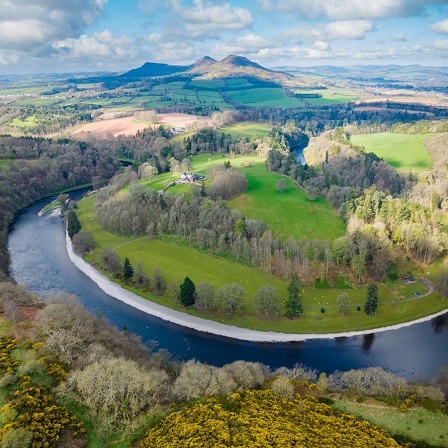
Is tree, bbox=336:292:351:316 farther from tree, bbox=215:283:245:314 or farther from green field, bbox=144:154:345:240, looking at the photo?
green field, bbox=144:154:345:240

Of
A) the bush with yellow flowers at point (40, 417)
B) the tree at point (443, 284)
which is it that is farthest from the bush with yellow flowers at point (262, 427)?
the tree at point (443, 284)

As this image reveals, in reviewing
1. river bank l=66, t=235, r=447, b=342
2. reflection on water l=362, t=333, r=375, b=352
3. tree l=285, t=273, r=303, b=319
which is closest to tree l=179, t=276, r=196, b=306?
river bank l=66, t=235, r=447, b=342

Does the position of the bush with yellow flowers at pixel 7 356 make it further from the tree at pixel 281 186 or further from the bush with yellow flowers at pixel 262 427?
the tree at pixel 281 186

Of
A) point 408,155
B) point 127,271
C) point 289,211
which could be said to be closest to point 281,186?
point 289,211

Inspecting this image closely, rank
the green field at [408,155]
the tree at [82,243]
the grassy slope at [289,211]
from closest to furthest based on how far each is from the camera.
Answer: the grassy slope at [289,211] < the tree at [82,243] < the green field at [408,155]

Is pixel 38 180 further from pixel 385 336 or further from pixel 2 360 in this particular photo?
pixel 385 336

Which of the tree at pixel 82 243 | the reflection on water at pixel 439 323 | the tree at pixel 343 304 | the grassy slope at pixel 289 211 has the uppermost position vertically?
the grassy slope at pixel 289 211
